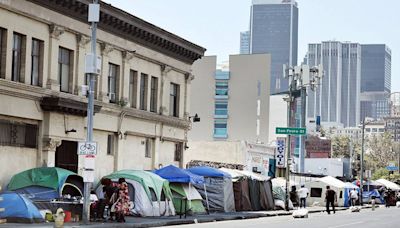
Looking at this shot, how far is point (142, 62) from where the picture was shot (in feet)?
140

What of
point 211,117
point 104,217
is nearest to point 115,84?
point 104,217

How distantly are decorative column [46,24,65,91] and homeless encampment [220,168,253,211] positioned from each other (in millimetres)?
13058

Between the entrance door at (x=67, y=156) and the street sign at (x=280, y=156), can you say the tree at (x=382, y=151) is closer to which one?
the street sign at (x=280, y=156)

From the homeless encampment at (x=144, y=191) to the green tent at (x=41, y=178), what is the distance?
12.7ft

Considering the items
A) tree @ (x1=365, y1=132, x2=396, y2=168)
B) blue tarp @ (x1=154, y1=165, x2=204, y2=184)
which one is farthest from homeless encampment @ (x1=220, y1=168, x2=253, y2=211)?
tree @ (x1=365, y1=132, x2=396, y2=168)

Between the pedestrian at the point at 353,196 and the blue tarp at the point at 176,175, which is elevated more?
the blue tarp at the point at 176,175

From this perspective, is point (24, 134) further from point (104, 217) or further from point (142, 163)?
point (142, 163)

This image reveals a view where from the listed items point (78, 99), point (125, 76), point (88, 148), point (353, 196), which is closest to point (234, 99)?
point (353, 196)

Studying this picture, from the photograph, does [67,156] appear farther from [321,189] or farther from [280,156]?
[321,189]

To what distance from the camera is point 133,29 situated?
4091cm

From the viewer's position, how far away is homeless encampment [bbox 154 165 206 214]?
3753 cm

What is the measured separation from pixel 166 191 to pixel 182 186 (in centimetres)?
202

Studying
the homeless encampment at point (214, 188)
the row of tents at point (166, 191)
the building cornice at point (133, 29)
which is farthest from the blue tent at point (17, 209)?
the homeless encampment at point (214, 188)

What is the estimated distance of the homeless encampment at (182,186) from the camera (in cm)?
3753
